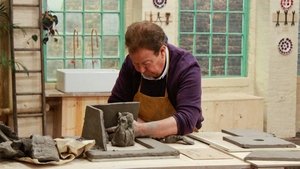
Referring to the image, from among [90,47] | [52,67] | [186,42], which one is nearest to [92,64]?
[90,47]

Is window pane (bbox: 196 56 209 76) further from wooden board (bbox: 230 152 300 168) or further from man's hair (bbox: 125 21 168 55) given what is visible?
wooden board (bbox: 230 152 300 168)

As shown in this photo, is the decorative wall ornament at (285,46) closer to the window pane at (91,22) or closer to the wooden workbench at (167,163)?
the window pane at (91,22)

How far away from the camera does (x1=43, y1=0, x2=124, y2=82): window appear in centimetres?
733

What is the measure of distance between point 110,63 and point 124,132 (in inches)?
167

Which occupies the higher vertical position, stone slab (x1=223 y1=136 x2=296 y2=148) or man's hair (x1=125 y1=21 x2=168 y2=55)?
man's hair (x1=125 y1=21 x2=168 y2=55)

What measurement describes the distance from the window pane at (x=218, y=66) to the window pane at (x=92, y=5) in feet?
5.49

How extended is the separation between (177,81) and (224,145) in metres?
0.56

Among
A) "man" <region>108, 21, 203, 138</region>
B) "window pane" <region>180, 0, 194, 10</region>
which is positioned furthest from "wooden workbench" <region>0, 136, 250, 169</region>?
"window pane" <region>180, 0, 194, 10</region>

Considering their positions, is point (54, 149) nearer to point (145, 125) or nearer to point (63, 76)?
point (145, 125)

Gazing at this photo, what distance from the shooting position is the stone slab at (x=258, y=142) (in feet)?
11.5

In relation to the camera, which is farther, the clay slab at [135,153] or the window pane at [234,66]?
the window pane at [234,66]

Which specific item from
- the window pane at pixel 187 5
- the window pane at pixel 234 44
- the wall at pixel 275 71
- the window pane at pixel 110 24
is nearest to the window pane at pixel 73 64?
the window pane at pixel 110 24

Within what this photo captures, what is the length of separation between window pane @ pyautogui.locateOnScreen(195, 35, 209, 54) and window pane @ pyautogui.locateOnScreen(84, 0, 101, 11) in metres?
1.36

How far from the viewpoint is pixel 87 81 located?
21.8 ft
